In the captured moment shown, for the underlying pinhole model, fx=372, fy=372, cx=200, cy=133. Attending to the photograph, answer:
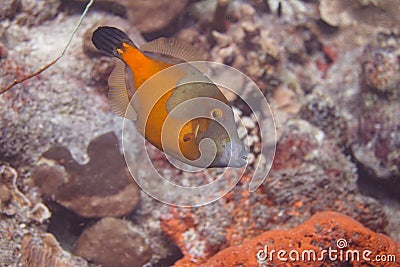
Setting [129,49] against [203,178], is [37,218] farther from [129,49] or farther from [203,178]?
[129,49]

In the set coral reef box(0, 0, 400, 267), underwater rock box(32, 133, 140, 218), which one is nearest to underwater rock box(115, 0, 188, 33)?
coral reef box(0, 0, 400, 267)

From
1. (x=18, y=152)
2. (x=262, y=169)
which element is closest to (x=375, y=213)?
(x=262, y=169)

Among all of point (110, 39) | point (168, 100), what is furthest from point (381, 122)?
point (110, 39)

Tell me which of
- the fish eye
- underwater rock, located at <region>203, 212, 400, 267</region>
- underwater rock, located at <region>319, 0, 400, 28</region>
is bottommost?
underwater rock, located at <region>203, 212, 400, 267</region>

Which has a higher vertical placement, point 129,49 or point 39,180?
point 129,49

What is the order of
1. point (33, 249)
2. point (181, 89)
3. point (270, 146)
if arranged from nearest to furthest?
point (181, 89) < point (33, 249) < point (270, 146)

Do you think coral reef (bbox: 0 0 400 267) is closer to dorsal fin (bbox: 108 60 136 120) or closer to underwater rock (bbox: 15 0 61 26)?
underwater rock (bbox: 15 0 61 26)

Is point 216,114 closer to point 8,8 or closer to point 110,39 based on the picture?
point 110,39
